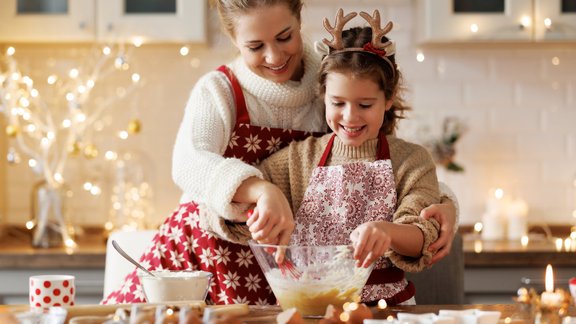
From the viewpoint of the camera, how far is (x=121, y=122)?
3.64 meters

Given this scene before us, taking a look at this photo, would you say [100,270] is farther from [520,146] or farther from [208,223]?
[520,146]

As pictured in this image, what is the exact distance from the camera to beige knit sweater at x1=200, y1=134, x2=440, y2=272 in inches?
72.3

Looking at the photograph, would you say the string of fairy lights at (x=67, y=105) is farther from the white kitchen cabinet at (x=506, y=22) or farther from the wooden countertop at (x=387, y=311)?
the wooden countertop at (x=387, y=311)

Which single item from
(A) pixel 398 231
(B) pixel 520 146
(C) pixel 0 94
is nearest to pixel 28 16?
(C) pixel 0 94

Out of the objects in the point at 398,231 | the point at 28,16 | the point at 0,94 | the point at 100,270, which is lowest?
the point at 100,270

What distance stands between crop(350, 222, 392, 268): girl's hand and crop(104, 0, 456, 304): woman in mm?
315

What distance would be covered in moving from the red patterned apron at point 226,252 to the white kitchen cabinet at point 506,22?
1.43 m

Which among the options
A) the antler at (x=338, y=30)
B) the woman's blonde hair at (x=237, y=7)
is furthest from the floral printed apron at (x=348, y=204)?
the woman's blonde hair at (x=237, y=7)

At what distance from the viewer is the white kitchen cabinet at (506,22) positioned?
3316 mm

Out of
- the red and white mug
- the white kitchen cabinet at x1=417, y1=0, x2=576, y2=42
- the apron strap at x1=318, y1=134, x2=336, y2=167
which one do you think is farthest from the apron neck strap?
the white kitchen cabinet at x1=417, y1=0, x2=576, y2=42

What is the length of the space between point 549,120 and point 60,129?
6.27ft

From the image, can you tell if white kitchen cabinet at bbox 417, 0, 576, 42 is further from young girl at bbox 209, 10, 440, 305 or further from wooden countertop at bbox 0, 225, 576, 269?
young girl at bbox 209, 10, 440, 305

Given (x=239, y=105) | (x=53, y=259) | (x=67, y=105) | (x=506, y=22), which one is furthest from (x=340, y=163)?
(x=67, y=105)

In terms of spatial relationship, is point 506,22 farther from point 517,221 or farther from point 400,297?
point 400,297
